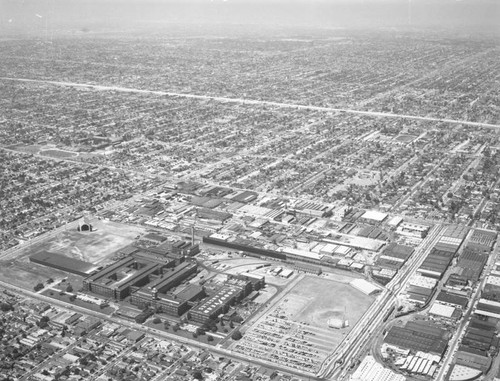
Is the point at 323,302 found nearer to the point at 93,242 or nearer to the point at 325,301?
the point at 325,301

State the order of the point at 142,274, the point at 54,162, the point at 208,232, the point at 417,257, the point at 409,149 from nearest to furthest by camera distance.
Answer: the point at 142,274, the point at 417,257, the point at 208,232, the point at 54,162, the point at 409,149

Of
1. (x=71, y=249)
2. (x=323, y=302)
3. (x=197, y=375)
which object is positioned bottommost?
(x=197, y=375)

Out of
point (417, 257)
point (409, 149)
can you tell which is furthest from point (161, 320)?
point (409, 149)

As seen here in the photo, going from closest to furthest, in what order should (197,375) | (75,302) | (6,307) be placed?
(197,375)
(6,307)
(75,302)

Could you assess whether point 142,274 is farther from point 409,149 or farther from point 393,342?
point 409,149

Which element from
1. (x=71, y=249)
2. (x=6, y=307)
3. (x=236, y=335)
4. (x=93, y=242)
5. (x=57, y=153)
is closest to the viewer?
(x=236, y=335)

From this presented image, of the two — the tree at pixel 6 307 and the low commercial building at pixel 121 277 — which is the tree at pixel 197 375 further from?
the tree at pixel 6 307

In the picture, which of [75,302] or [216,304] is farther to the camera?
[75,302]

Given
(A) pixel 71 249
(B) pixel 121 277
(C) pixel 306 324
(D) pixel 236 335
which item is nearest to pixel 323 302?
(C) pixel 306 324

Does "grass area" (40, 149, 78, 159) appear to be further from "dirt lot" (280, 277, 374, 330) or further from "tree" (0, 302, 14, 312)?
"dirt lot" (280, 277, 374, 330)
